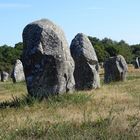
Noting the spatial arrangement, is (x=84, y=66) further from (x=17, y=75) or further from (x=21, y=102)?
(x=17, y=75)

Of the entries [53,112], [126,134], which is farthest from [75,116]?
[126,134]

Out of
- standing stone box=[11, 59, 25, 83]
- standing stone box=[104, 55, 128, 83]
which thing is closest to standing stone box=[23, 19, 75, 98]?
standing stone box=[104, 55, 128, 83]

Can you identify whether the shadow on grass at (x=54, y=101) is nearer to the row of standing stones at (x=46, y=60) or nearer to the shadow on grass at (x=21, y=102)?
the shadow on grass at (x=21, y=102)

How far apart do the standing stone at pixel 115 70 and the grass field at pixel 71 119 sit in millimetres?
11144

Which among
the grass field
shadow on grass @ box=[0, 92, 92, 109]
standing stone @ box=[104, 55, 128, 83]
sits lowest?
the grass field

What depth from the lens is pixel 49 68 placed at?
1471 cm

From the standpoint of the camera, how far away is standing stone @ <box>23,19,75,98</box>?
577 inches

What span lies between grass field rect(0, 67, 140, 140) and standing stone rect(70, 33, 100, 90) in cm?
511

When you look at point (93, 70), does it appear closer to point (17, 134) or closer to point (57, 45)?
point (57, 45)

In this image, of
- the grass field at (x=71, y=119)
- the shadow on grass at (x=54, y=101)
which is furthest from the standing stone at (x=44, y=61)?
the grass field at (x=71, y=119)

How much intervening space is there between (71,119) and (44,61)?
3896 millimetres

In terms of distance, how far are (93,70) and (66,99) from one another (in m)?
6.87

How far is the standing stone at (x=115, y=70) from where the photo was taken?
88.8 feet

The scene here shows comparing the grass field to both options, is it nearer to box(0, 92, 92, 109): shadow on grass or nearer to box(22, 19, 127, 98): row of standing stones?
box(0, 92, 92, 109): shadow on grass
